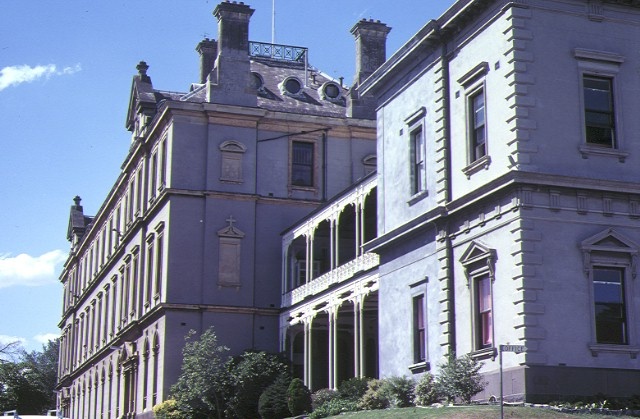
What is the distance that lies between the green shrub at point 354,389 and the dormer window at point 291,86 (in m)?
22.0

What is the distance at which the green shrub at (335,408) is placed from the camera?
33.3 metres

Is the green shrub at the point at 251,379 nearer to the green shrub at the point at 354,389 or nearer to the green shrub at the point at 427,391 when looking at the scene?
the green shrub at the point at 354,389

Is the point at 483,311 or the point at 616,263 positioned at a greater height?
the point at 616,263

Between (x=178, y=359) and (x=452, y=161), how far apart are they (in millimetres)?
21083

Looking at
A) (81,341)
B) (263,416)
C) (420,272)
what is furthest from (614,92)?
(81,341)

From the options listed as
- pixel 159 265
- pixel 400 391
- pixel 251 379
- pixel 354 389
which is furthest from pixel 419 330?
pixel 159 265

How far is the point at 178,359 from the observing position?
158ft

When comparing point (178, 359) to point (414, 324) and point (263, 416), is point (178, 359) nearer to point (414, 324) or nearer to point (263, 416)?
point (263, 416)

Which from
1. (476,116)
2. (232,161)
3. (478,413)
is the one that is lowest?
(478,413)

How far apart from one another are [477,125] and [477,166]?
1.31 m

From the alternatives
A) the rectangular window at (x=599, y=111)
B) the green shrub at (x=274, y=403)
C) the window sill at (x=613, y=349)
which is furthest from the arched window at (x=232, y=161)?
the window sill at (x=613, y=349)

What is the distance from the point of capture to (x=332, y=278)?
41781mm

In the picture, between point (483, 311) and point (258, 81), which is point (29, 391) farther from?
point (483, 311)

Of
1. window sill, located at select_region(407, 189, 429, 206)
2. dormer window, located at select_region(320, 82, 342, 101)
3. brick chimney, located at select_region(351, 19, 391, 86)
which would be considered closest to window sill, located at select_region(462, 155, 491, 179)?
window sill, located at select_region(407, 189, 429, 206)
